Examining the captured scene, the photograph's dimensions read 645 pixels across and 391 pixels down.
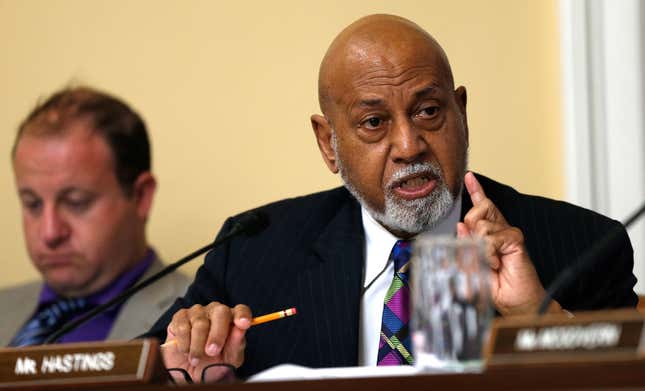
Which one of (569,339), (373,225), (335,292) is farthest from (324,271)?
(569,339)

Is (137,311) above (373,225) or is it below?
below

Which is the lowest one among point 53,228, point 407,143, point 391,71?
point 53,228

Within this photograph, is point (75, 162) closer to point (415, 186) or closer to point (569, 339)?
point (415, 186)

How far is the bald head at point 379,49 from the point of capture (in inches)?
103

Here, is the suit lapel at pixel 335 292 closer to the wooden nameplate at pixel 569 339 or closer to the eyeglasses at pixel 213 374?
the eyeglasses at pixel 213 374

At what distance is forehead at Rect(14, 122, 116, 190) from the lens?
3.77m

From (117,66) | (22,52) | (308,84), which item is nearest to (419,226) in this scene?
(308,84)

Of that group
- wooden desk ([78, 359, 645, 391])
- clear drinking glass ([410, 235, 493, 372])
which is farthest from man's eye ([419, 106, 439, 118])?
wooden desk ([78, 359, 645, 391])

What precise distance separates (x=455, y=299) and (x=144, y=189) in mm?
2441

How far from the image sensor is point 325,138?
2840 mm

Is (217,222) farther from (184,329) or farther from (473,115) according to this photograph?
(184,329)

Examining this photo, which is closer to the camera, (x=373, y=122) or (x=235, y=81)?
(x=373, y=122)

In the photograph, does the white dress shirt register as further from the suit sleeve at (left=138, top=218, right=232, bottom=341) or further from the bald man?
the suit sleeve at (left=138, top=218, right=232, bottom=341)

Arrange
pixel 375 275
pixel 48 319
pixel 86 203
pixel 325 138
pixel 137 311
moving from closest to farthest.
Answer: pixel 375 275 → pixel 325 138 → pixel 137 311 → pixel 48 319 → pixel 86 203
